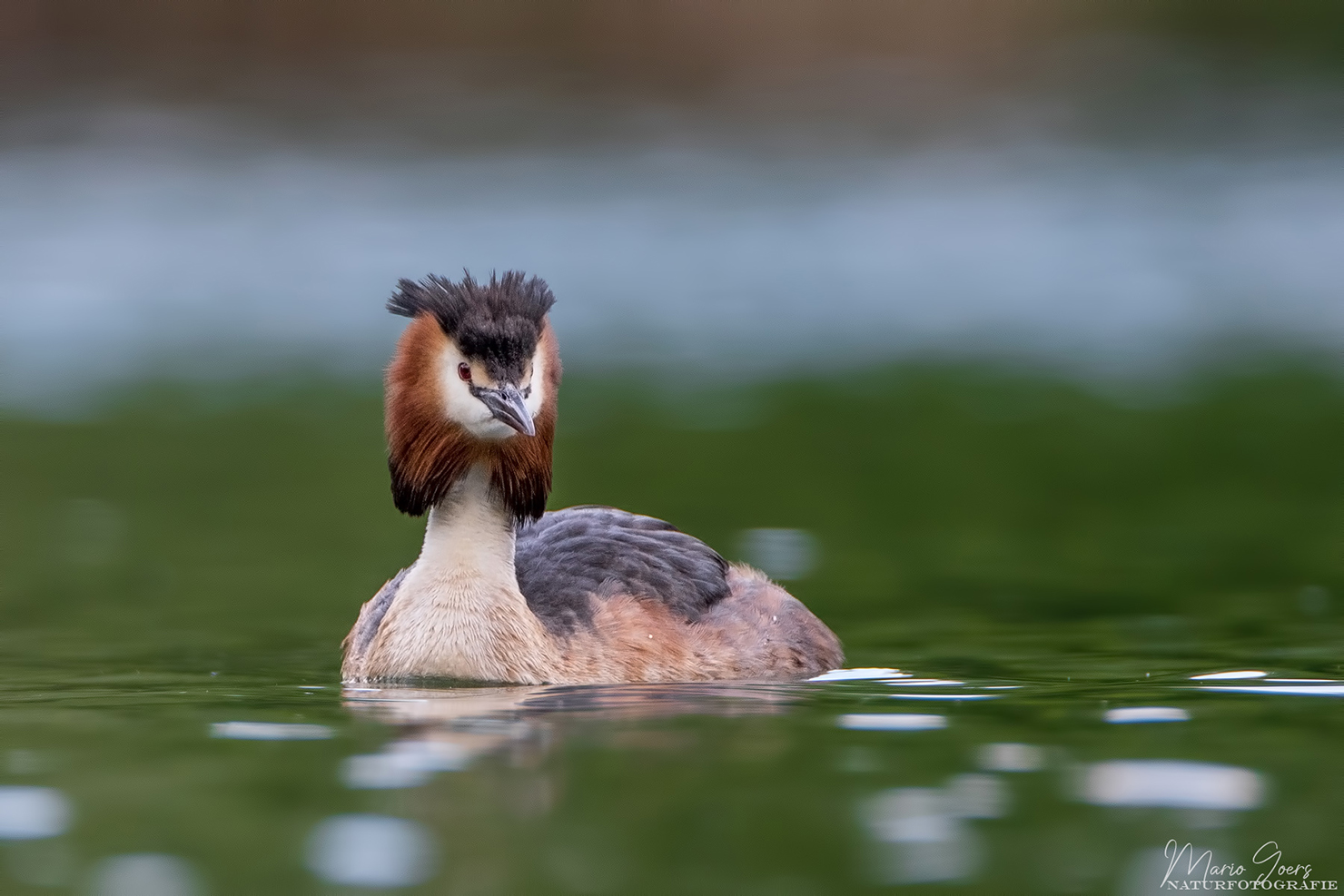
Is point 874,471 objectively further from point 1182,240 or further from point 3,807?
point 1182,240

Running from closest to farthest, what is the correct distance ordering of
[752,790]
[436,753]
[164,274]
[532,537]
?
1. [752,790]
2. [436,753]
3. [532,537]
4. [164,274]

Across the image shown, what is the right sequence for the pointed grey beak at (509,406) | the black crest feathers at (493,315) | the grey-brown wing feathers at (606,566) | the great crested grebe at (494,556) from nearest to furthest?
1. the pointed grey beak at (509,406)
2. the black crest feathers at (493,315)
3. the great crested grebe at (494,556)
4. the grey-brown wing feathers at (606,566)

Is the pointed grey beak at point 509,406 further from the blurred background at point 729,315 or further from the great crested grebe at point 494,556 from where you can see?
the blurred background at point 729,315

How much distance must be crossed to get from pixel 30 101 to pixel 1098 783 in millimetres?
43857

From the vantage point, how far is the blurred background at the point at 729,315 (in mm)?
13914

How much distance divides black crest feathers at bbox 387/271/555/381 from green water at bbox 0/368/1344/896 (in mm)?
1760

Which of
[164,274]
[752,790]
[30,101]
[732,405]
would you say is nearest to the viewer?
[752,790]

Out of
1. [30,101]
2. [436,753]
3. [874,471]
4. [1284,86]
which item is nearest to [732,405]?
[874,471]

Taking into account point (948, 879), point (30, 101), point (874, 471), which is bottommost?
point (948, 879)

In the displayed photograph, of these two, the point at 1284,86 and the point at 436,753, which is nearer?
the point at 436,753

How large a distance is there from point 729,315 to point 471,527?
25790mm

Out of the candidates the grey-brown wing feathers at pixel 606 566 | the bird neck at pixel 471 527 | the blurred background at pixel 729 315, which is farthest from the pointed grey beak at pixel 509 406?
the blurred background at pixel 729 315

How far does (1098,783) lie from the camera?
8.67 metres

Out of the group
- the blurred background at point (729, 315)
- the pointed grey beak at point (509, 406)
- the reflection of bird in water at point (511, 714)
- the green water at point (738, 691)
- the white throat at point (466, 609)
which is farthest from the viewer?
the blurred background at point (729, 315)
